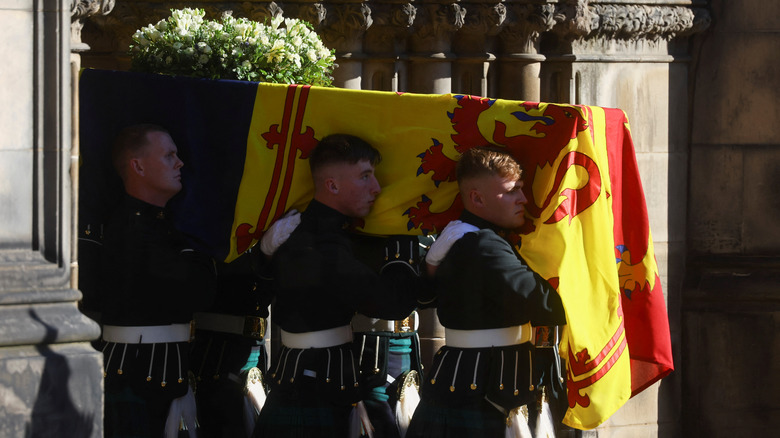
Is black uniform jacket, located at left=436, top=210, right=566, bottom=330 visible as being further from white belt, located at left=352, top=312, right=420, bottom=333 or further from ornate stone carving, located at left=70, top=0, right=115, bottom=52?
ornate stone carving, located at left=70, top=0, right=115, bottom=52

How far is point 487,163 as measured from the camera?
5305mm

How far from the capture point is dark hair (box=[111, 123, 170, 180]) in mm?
5535

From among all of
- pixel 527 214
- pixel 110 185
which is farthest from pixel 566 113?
pixel 110 185

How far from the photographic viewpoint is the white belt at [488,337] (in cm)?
530

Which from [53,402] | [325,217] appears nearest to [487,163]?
[325,217]

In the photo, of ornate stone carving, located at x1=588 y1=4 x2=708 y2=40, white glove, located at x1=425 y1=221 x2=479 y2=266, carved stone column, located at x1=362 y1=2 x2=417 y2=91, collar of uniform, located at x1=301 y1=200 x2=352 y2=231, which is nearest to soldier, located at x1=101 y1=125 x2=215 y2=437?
collar of uniform, located at x1=301 y1=200 x2=352 y2=231

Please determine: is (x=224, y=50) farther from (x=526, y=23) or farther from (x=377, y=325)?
(x=526, y=23)

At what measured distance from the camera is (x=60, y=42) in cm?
486

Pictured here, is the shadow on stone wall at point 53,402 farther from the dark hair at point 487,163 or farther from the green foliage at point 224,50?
the dark hair at point 487,163

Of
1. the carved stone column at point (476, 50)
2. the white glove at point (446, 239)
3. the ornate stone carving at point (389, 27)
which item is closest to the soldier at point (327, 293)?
the white glove at point (446, 239)

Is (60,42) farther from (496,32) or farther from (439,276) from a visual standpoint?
(496,32)

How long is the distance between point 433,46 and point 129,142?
2.30 m

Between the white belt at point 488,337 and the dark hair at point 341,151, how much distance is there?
0.84 metres

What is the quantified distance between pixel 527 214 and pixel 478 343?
0.59 m
